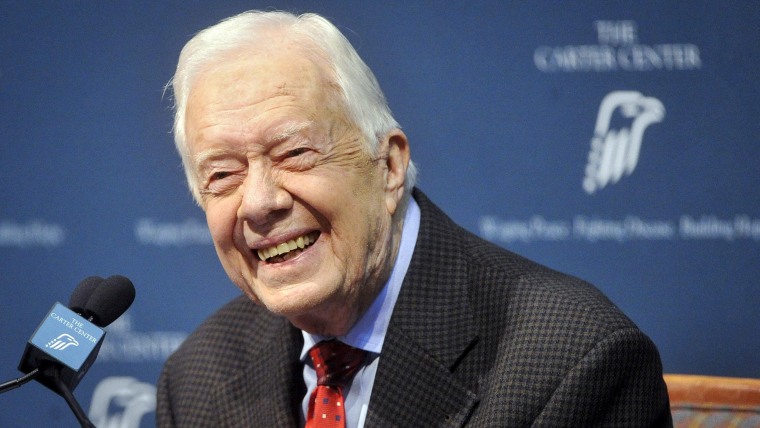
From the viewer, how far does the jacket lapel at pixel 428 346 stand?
81.0 inches

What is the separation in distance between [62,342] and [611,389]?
1.05 meters

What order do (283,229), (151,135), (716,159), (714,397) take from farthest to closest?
(151,135)
(716,159)
(714,397)
(283,229)

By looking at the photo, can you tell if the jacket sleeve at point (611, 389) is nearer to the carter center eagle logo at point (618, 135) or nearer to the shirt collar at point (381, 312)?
the shirt collar at point (381, 312)

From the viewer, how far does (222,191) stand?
2.04 metres

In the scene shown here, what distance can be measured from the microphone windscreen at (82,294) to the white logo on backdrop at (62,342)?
88 millimetres

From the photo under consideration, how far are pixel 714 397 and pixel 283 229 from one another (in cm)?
108

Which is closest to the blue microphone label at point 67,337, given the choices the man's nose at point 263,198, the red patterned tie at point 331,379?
the man's nose at point 263,198

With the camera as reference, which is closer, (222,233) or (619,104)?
(222,233)

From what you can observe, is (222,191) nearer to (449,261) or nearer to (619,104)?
(449,261)

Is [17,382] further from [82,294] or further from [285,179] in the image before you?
[285,179]

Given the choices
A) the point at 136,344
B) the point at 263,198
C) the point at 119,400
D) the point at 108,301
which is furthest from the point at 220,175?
the point at 119,400

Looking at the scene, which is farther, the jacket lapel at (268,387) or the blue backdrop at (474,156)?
the blue backdrop at (474,156)

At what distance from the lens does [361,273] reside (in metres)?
2.08

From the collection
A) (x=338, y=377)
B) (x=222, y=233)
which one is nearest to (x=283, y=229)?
(x=222, y=233)
